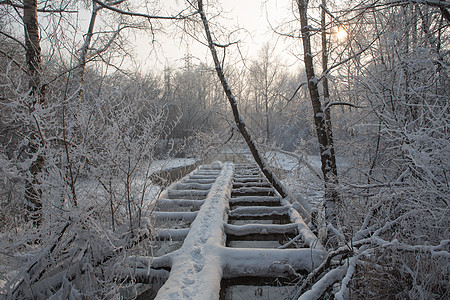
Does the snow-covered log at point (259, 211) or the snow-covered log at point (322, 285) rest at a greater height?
the snow-covered log at point (322, 285)

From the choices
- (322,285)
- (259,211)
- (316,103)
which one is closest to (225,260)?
(322,285)

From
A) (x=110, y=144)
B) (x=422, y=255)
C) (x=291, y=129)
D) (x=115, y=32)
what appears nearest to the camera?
(x=422, y=255)

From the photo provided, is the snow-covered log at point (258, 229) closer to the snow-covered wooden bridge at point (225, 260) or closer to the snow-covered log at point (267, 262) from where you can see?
the snow-covered wooden bridge at point (225, 260)

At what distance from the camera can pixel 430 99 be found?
103 inches

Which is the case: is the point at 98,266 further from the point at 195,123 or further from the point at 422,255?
the point at 195,123

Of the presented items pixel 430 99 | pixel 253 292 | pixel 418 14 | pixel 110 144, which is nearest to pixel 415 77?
pixel 430 99

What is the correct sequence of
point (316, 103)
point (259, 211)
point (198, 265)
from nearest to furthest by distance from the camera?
point (198, 265)
point (316, 103)
point (259, 211)

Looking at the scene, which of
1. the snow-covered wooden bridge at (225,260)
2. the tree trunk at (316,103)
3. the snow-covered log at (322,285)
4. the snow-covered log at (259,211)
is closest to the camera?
the snow-covered log at (322,285)

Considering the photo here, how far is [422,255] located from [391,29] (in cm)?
254

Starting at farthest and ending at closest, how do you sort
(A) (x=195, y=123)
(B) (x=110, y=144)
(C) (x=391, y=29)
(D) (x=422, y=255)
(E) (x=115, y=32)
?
(A) (x=195, y=123) < (E) (x=115, y=32) < (C) (x=391, y=29) < (B) (x=110, y=144) < (D) (x=422, y=255)

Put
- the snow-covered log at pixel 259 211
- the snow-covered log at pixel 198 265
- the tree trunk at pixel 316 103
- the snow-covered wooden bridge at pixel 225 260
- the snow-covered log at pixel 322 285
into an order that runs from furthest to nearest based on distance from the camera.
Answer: the snow-covered log at pixel 259 211, the tree trunk at pixel 316 103, the snow-covered wooden bridge at pixel 225 260, the snow-covered log at pixel 198 265, the snow-covered log at pixel 322 285

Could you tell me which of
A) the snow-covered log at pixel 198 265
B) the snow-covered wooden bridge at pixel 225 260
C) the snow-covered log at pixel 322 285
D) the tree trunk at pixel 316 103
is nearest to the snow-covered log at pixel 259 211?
the snow-covered wooden bridge at pixel 225 260

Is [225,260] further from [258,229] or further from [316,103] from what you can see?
[316,103]

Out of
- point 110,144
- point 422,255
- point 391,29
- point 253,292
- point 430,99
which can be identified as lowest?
point 253,292
